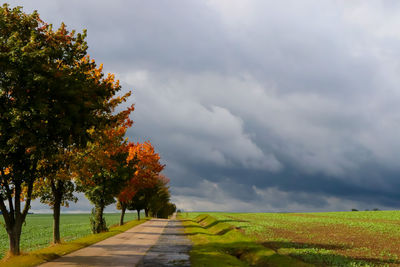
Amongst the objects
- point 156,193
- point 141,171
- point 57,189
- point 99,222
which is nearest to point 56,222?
point 57,189

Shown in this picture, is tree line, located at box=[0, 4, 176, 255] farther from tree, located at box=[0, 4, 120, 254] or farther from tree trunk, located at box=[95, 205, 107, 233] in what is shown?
tree trunk, located at box=[95, 205, 107, 233]

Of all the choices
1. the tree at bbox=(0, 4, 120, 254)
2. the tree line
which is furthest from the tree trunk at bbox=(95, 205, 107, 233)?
the tree at bbox=(0, 4, 120, 254)

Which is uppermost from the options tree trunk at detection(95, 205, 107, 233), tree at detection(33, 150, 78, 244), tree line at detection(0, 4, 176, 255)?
tree line at detection(0, 4, 176, 255)

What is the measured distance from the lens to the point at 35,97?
1959 centimetres

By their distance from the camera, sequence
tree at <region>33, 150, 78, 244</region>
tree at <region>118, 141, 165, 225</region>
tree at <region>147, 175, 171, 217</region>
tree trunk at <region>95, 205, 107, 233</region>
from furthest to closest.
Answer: tree at <region>147, 175, 171, 217</region>
tree at <region>118, 141, 165, 225</region>
tree trunk at <region>95, 205, 107, 233</region>
tree at <region>33, 150, 78, 244</region>

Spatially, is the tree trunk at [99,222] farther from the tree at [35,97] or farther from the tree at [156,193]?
the tree at [156,193]

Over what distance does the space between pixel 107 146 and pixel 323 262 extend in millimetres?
18525

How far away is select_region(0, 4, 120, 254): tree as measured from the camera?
19078mm

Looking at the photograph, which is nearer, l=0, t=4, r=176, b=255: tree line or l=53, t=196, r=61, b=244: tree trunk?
l=0, t=4, r=176, b=255: tree line

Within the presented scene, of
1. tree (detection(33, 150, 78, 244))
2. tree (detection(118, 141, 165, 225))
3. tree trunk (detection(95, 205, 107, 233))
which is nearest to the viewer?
tree (detection(33, 150, 78, 244))

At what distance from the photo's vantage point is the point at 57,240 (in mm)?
29922

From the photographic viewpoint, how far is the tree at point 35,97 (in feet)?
62.6

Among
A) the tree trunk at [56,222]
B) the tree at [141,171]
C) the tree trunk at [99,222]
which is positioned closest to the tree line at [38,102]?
the tree trunk at [56,222]

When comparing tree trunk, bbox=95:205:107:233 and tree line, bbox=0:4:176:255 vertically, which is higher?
tree line, bbox=0:4:176:255
